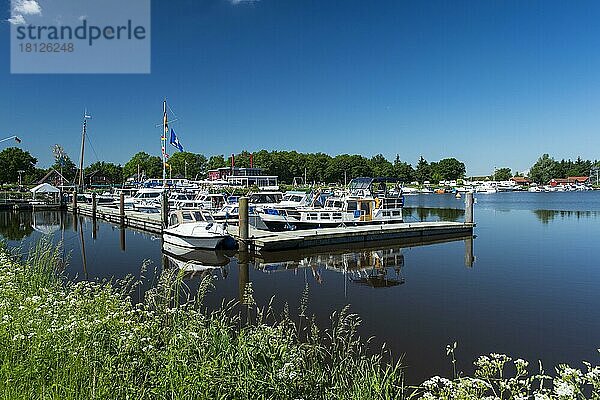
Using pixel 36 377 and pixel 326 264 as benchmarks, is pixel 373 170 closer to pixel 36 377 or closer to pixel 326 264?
pixel 326 264

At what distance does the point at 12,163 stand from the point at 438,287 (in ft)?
276

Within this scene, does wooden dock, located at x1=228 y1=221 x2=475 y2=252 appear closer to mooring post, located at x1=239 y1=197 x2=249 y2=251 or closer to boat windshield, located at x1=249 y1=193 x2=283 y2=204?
mooring post, located at x1=239 y1=197 x2=249 y2=251

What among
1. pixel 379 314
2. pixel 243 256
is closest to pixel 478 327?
pixel 379 314

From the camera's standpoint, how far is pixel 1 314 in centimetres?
528

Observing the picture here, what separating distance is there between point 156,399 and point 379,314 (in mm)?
7439

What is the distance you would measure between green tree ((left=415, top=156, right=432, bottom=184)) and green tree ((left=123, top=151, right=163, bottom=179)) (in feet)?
238

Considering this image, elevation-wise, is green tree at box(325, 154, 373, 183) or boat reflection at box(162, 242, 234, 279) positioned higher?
green tree at box(325, 154, 373, 183)

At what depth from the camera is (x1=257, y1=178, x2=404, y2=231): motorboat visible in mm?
26062

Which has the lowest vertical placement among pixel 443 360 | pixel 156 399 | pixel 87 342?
pixel 443 360

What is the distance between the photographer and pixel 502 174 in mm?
153750

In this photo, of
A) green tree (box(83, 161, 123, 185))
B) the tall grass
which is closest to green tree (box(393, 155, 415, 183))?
green tree (box(83, 161, 123, 185))

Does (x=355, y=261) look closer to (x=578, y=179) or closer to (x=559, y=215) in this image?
(x=559, y=215)

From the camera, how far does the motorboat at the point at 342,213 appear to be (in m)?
26.1

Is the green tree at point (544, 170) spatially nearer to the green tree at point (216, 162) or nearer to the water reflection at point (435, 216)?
the green tree at point (216, 162)
